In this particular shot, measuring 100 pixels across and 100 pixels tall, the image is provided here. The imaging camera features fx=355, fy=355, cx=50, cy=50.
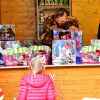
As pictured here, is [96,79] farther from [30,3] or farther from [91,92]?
[30,3]

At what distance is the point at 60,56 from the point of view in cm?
394

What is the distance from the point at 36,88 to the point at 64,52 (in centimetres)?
76

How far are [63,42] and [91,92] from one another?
2.10 feet

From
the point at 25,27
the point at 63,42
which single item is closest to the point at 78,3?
the point at 25,27

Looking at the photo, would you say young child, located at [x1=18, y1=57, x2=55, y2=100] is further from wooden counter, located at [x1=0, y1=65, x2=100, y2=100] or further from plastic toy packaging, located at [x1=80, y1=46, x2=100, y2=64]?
plastic toy packaging, located at [x1=80, y1=46, x2=100, y2=64]

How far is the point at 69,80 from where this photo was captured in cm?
392

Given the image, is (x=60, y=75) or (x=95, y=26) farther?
(x=95, y=26)

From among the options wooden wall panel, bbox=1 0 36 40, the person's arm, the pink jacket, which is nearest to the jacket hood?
the pink jacket

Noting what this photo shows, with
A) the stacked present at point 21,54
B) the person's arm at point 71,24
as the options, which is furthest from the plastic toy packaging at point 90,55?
the person's arm at point 71,24

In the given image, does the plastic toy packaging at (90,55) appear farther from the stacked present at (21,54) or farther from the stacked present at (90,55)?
the stacked present at (21,54)

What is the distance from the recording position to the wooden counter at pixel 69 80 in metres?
3.86

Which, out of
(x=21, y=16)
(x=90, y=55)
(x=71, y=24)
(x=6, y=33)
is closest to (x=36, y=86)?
(x=90, y=55)

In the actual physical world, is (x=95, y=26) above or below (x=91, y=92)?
above

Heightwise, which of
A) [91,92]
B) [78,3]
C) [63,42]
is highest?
[78,3]
